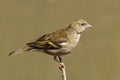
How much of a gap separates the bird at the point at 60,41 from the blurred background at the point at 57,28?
8.00m

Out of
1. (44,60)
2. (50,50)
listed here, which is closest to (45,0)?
(44,60)

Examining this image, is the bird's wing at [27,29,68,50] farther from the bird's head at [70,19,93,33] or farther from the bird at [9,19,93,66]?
the bird's head at [70,19,93,33]

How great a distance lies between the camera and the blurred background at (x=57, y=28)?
56.5 feet

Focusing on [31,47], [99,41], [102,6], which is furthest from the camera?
[102,6]

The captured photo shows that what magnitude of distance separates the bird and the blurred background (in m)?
8.00

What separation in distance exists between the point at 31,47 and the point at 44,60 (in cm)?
978

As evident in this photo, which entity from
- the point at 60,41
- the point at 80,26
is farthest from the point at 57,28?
the point at 60,41

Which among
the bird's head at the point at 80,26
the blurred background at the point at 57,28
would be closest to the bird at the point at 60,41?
the bird's head at the point at 80,26

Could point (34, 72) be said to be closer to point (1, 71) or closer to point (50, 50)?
point (1, 71)

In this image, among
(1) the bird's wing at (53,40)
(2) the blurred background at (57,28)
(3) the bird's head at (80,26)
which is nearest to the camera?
(1) the bird's wing at (53,40)

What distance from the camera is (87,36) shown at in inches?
722

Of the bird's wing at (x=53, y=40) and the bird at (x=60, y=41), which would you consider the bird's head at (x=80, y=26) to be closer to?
the bird at (x=60, y=41)

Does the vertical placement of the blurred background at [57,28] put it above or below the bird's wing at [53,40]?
above

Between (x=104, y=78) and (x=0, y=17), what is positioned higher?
(x=0, y=17)
